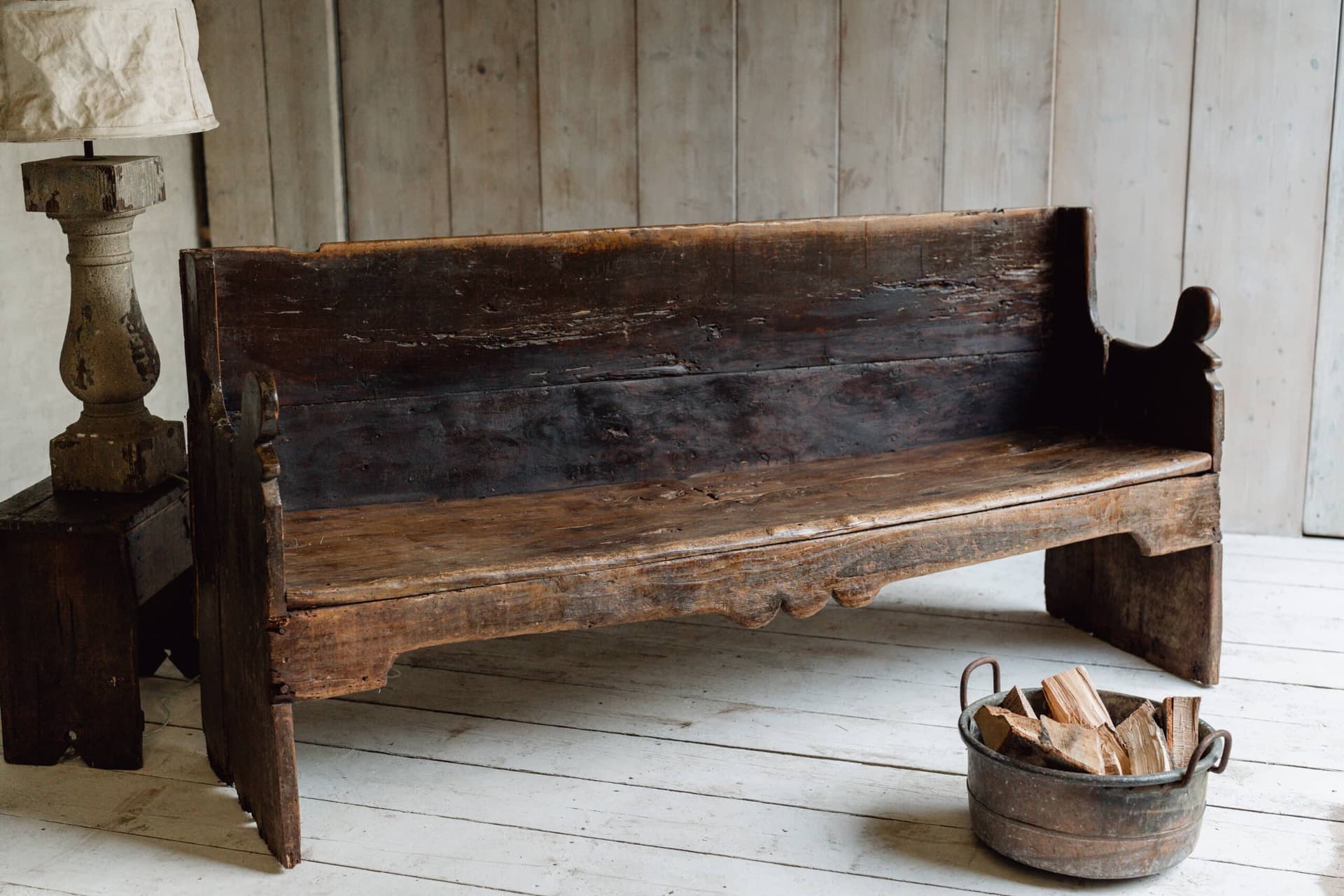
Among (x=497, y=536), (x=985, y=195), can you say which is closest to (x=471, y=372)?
(x=497, y=536)

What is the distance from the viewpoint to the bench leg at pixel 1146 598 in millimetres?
2701

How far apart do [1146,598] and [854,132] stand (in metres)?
1.35

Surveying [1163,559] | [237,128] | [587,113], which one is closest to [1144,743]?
[1163,559]

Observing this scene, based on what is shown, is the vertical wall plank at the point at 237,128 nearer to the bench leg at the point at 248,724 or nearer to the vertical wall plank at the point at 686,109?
the vertical wall plank at the point at 686,109

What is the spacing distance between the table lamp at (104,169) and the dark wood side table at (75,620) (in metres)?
0.11

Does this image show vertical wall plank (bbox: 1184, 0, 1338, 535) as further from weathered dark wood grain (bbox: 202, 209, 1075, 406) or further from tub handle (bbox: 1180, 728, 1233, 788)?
tub handle (bbox: 1180, 728, 1233, 788)

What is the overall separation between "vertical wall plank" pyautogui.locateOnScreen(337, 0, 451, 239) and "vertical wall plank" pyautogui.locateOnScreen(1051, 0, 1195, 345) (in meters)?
1.55

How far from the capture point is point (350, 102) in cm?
356

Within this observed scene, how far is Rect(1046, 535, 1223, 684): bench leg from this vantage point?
8.86 ft

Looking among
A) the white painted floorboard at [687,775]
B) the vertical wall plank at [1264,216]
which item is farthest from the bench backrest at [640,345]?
the vertical wall plank at [1264,216]

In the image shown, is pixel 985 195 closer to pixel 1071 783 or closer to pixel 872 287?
pixel 872 287

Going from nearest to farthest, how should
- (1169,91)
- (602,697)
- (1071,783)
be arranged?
(1071,783) < (602,697) < (1169,91)

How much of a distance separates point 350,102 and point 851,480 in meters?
1.75

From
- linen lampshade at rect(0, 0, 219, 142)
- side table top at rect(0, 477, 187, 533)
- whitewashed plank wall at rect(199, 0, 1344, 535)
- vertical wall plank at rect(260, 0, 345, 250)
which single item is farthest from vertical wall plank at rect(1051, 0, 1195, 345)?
side table top at rect(0, 477, 187, 533)
